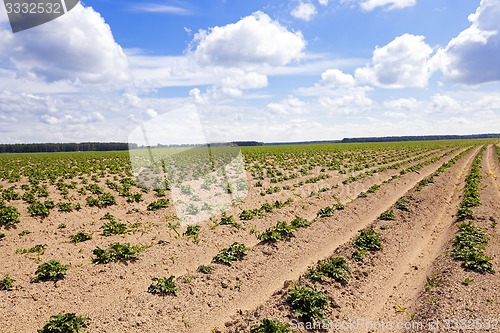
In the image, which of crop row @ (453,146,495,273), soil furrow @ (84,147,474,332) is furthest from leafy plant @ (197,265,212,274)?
crop row @ (453,146,495,273)

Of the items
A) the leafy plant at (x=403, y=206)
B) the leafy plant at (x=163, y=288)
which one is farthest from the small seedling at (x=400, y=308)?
the leafy plant at (x=403, y=206)

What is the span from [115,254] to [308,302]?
6704 mm

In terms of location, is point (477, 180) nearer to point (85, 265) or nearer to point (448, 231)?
point (448, 231)

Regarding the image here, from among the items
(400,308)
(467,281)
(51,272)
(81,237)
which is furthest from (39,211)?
(467,281)

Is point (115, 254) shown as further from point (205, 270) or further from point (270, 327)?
point (270, 327)

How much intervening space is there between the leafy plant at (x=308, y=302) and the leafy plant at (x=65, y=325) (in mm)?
4804

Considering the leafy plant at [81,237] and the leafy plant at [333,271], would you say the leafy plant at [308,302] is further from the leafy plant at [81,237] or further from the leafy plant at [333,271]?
the leafy plant at [81,237]

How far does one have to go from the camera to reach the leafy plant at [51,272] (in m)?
9.11

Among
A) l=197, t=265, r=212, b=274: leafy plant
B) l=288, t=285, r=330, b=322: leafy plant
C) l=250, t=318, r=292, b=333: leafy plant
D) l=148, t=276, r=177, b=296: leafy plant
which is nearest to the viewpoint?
l=250, t=318, r=292, b=333: leafy plant

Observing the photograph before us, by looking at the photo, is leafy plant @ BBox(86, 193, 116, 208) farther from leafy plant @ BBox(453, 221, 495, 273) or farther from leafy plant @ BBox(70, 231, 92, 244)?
leafy plant @ BBox(453, 221, 495, 273)

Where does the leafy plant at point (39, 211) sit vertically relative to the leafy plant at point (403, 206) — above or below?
above

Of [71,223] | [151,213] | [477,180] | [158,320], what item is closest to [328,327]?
[158,320]

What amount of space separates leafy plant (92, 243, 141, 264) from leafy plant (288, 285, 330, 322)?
18.8 ft

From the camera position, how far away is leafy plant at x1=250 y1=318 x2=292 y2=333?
6.59 metres
